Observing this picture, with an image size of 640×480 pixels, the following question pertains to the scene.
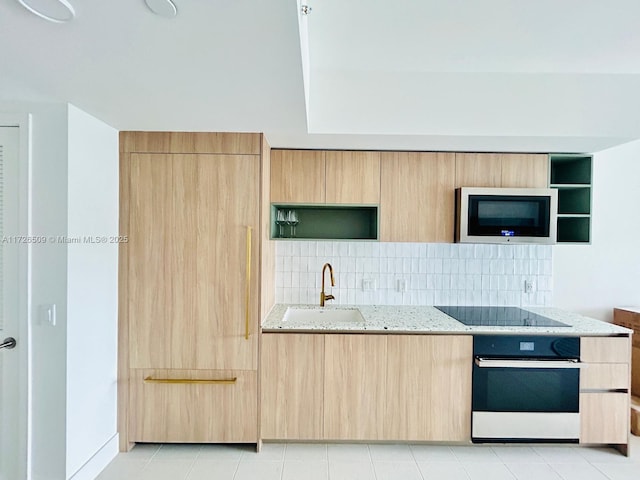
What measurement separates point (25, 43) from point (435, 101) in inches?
80.2

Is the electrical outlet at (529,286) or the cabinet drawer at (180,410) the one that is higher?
the electrical outlet at (529,286)

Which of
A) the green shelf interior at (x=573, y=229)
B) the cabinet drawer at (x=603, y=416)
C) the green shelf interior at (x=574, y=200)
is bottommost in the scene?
the cabinet drawer at (x=603, y=416)

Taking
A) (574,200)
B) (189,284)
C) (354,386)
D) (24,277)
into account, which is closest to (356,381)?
(354,386)

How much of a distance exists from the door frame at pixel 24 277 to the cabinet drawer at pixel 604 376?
320 cm

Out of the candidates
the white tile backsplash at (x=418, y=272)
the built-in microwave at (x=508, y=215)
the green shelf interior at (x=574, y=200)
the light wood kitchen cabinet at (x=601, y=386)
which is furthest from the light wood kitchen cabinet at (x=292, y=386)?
the green shelf interior at (x=574, y=200)

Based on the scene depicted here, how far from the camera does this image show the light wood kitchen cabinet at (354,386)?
7.61 feet

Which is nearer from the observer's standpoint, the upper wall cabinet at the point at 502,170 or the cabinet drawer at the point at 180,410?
the cabinet drawer at the point at 180,410

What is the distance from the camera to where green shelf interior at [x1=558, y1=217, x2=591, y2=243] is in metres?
2.68

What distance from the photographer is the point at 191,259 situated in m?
2.28

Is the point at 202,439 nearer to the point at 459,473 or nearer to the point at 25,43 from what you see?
the point at 459,473

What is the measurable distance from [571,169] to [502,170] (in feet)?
2.16

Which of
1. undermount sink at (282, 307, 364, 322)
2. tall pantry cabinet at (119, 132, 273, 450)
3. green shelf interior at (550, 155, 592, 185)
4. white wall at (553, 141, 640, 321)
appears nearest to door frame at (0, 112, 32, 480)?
tall pantry cabinet at (119, 132, 273, 450)

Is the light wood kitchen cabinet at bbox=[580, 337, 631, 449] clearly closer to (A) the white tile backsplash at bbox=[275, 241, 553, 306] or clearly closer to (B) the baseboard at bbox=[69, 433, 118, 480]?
(A) the white tile backsplash at bbox=[275, 241, 553, 306]

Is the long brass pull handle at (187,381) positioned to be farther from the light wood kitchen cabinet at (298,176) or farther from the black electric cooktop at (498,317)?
the black electric cooktop at (498,317)
